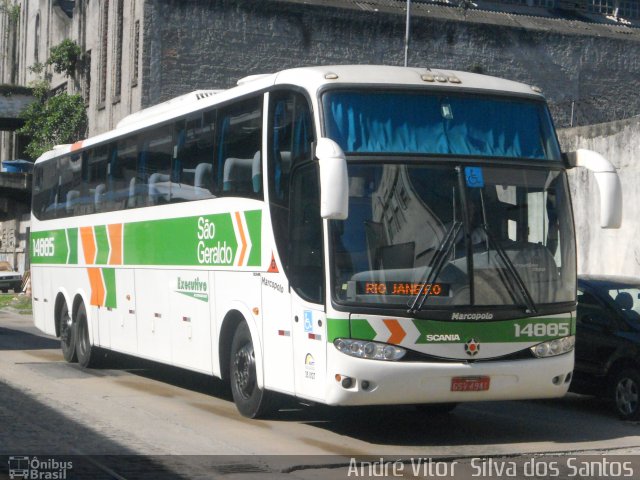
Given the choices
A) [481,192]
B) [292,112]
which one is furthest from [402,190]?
[292,112]

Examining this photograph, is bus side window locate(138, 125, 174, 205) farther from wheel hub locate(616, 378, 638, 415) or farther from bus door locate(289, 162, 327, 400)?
wheel hub locate(616, 378, 638, 415)

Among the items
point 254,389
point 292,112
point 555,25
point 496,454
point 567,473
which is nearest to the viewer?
point 567,473

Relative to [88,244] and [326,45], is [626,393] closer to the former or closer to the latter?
[88,244]

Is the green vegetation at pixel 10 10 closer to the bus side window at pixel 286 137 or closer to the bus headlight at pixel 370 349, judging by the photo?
the bus side window at pixel 286 137

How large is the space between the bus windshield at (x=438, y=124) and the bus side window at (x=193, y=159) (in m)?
2.86

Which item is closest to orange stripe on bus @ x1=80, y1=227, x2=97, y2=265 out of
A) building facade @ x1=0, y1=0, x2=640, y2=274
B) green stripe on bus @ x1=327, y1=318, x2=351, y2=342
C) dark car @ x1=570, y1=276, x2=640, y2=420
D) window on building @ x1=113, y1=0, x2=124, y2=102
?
dark car @ x1=570, y1=276, x2=640, y2=420

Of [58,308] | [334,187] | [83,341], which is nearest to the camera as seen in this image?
[334,187]

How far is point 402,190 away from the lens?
9.88m

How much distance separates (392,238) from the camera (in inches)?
382

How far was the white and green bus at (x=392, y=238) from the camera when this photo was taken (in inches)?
381

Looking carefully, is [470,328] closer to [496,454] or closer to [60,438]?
[496,454]

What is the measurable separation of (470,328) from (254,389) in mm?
2678

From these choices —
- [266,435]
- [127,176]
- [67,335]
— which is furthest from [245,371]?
[67,335]

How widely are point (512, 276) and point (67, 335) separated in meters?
10.0
